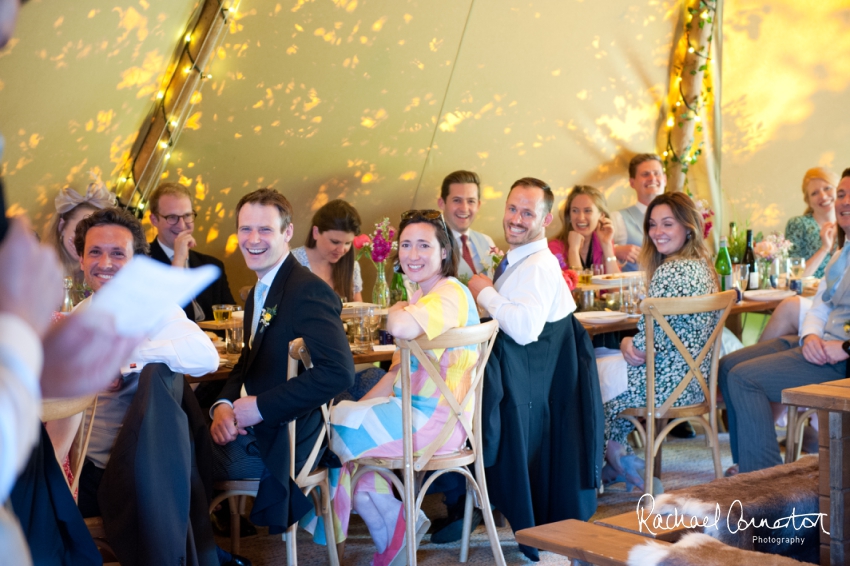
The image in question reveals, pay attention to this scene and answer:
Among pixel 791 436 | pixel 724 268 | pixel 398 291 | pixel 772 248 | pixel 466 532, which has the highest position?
pixel 772 248

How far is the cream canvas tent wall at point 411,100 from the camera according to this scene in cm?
406

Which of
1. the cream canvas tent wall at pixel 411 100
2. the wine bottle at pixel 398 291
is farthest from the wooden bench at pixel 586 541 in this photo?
the cream canvas tent wall at pixel 411 100

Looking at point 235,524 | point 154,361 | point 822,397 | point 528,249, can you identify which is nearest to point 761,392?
point 528,249

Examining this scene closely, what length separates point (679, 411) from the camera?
3529 mm

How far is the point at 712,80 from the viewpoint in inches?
257

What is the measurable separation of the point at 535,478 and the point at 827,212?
3263 mm

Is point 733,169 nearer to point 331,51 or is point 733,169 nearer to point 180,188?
point 331,51

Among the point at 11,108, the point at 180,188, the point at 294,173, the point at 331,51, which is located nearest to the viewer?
the point at 11,108

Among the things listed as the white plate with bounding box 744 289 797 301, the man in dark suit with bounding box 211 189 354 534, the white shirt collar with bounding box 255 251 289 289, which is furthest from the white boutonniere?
the white plate with bounding box 744 289 797 301

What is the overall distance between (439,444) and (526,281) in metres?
0.75

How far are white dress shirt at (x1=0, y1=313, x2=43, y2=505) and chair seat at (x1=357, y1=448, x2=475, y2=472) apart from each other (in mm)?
2101

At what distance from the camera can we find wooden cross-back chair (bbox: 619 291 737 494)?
3.35m

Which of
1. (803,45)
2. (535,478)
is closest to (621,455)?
(535,478)

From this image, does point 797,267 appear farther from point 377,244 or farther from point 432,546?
point 432,546
